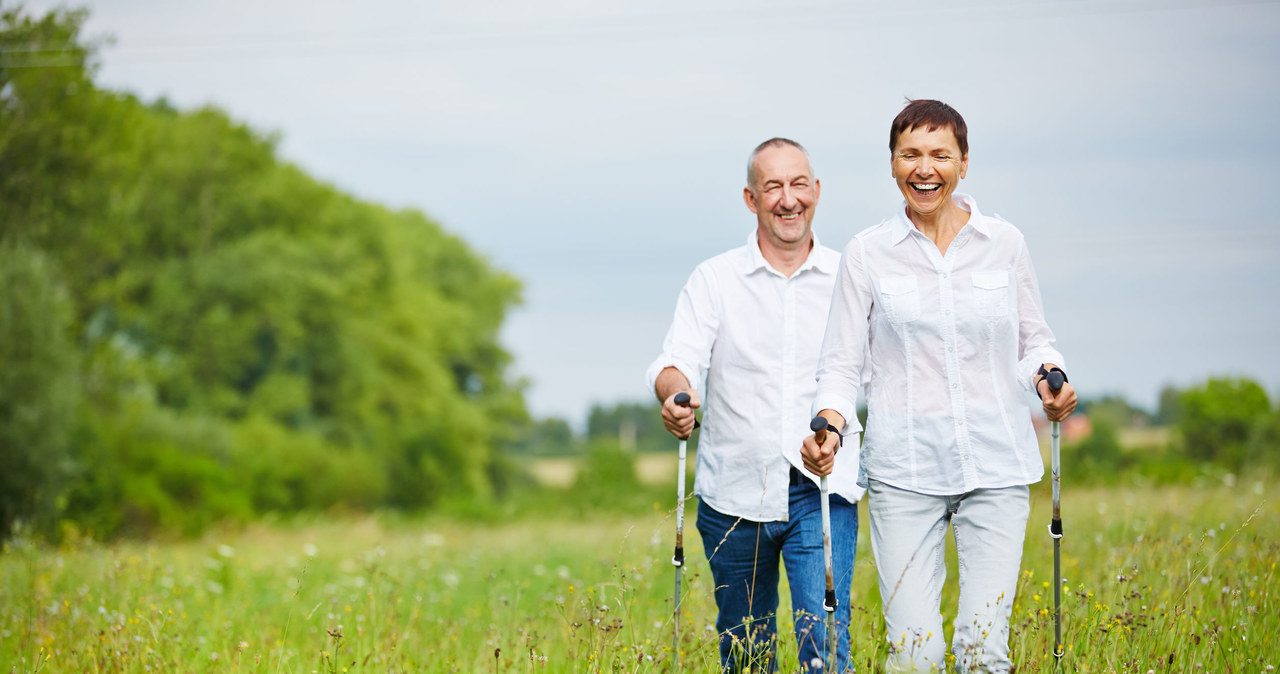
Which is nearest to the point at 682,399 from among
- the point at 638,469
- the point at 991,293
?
the point at 991,293

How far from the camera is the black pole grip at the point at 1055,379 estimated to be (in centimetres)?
350

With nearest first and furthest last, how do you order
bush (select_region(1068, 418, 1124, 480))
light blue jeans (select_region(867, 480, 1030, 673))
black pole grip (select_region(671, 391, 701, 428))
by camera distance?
1. light blue jeans (select_region(867, 480, 1030, 673))
2. black pole grip (select_region(671, 391, 701, 428))
3. bush (select_region(1068, 418, 1124, 480))

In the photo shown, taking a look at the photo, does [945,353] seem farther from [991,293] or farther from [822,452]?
[822,452]

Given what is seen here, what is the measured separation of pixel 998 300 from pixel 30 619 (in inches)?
219

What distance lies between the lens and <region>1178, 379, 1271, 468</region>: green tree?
38438 mm

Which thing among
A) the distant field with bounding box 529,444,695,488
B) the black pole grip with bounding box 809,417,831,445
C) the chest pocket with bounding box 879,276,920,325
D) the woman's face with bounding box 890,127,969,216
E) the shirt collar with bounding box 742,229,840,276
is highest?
the woman's face with bounding box 890,127,969,216

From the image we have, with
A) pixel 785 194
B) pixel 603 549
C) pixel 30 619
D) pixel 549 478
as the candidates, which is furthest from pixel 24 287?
pixel 549 478

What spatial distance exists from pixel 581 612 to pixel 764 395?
257 centimetres

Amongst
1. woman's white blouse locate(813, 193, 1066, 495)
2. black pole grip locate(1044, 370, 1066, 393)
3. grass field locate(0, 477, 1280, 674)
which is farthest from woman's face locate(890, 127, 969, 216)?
grass field locate(0, 477, 1280, 674)

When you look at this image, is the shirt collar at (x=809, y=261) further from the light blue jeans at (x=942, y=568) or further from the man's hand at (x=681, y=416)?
the light blue jeans at (x=942, y=568)

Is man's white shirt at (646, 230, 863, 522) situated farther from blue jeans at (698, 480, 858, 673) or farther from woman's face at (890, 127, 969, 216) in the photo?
Result: woman's face at (890, 127, 969, 216)

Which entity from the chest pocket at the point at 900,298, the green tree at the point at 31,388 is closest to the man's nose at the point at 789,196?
the chest pocket at the point at 900,298

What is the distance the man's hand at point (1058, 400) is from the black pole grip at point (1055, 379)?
0.08ft

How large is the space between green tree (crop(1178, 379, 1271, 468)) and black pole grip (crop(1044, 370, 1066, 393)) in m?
37.9
